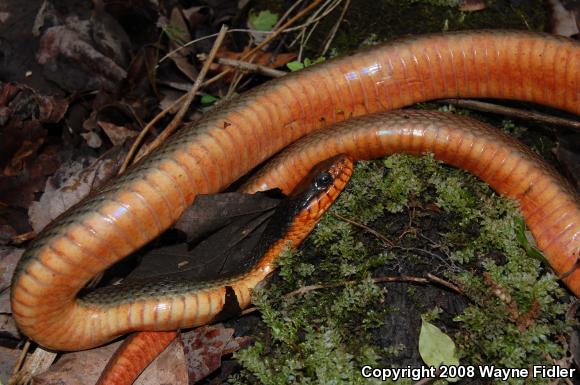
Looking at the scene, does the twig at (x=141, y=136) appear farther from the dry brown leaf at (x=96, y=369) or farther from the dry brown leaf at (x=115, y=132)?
the dry brown leaf at (x=96, y=369)

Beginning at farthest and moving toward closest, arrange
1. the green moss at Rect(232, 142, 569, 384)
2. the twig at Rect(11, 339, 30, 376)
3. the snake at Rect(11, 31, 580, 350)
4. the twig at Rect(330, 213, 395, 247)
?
1. the twig at Rect(11, 339, 30, 376)
2. the twig at Rect(330, 213, 395, 247)
3. the snake at Rect(11, 31, 580, 350)
4. the green moss at Rect(232, 142, 569, 384)

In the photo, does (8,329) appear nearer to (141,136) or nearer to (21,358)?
(21,358)

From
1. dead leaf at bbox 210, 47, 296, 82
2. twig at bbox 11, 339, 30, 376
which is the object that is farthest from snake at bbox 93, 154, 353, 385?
dead leaf at bbox 210, 47, 296, 82

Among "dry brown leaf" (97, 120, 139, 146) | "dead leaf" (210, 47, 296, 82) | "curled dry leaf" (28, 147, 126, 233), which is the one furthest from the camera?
"dead leaf" (210, 47, 296, 82)

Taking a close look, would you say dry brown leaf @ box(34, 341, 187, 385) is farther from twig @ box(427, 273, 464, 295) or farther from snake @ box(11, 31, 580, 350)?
twig @ box(427, 273, 464, 295)

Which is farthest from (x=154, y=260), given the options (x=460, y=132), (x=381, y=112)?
(x=460, y=132)

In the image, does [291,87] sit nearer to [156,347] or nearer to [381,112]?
[381,112]
